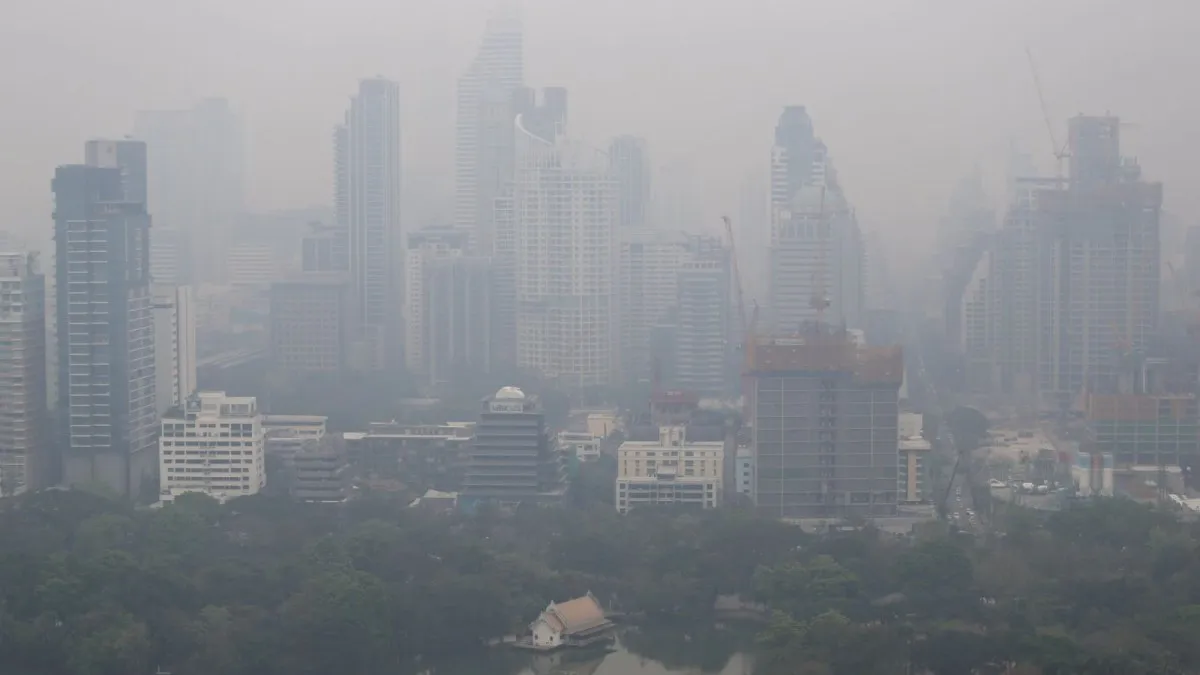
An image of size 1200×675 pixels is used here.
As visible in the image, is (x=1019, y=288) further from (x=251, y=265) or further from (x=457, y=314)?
(x=251, y=265)

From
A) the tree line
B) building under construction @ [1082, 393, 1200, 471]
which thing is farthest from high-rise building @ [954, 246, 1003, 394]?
the tree line

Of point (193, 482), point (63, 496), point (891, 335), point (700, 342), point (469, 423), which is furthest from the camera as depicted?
point (700, 342)

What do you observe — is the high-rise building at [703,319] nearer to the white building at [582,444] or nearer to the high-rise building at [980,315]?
the high-rise building at [980,315]

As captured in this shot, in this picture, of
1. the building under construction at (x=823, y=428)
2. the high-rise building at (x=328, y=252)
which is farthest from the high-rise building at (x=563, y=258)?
the building under construction at (x=823, y=428)

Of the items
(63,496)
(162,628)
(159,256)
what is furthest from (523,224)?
(162,628)

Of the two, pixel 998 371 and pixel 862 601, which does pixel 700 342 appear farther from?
pixel 862 601

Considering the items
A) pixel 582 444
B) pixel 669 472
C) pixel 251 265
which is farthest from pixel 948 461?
pixel 251 265

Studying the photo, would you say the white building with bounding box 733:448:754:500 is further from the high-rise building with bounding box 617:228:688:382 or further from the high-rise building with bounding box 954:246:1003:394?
the high-rise building with bounding box 617:228:688:382
